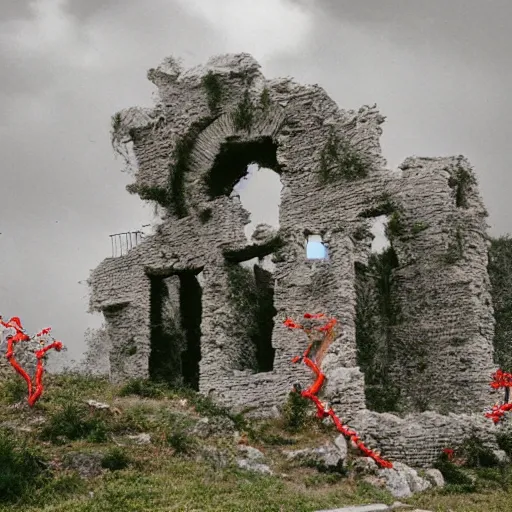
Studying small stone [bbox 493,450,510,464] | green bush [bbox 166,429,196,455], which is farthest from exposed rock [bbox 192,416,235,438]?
small stone [bbox 493,450,510,464]

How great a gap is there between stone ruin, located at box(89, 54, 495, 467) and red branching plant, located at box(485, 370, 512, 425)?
0.20 m

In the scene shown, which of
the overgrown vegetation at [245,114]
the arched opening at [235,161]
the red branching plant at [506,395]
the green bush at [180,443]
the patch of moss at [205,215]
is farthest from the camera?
the arched opening at [235,161]

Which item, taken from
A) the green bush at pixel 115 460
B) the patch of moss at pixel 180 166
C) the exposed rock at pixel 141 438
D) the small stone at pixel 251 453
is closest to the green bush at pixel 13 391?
the exposed rock at pixel 141 438

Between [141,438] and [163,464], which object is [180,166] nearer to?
[141,438]

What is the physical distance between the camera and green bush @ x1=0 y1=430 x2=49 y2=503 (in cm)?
1121

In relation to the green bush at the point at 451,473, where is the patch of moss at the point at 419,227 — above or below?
above

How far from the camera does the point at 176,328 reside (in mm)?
21562

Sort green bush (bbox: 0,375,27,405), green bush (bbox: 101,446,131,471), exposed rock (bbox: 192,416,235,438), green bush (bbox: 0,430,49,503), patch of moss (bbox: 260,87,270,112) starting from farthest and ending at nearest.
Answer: patch of moss (bbox: 260,87,270,112) → green bush (bbox: 0,375,27,405) → exposed rock (bbox: 192,416,235,438) → green bush (bbox: 101,446,131,471) → green bush (bbox: 0,430,49,503)

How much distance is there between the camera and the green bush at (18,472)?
11211 millimetres

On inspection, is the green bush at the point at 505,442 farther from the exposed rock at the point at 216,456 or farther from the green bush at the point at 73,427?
the green bush at the point at 73,427

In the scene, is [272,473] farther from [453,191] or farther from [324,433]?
[453,191]

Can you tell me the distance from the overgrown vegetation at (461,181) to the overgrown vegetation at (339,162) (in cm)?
195

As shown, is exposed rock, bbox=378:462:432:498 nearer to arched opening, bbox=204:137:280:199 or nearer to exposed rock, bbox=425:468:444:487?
exposed rock, bbox=425:468:444:487

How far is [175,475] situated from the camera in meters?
12.5
